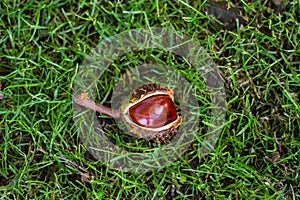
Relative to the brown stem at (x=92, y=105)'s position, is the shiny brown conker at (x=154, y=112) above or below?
above

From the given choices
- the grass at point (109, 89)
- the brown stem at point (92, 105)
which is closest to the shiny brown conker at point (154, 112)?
the brown stem at point (92, 105)

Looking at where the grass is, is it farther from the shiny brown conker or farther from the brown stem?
the shiny brown conker

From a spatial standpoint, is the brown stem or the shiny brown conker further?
the brown stem

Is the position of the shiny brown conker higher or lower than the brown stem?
higher

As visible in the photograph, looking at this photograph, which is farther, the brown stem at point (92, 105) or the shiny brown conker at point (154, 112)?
the brown stem at point (92, 105)

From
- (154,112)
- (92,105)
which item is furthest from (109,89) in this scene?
(154,112)

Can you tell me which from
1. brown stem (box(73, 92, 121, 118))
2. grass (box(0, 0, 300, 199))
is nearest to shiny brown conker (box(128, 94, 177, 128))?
brown stem (box(73, 92, 121, 118))

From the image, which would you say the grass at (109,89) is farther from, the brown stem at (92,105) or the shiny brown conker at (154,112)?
the shiny brown conker at (154,112)
